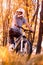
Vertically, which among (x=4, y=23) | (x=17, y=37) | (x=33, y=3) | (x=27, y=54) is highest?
(x=33, y=3)

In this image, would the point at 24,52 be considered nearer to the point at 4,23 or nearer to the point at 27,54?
the point at 27,54

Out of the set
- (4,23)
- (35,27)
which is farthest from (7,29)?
(35,27)

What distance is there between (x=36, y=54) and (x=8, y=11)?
0.57 metres

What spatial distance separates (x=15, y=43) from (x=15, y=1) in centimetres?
47

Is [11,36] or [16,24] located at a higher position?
[16,24]

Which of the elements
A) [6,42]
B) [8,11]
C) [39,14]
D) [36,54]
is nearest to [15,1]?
[8,11]

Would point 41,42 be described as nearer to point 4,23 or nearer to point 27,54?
point 27,54

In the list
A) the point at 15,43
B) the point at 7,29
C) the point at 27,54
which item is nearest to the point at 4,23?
the point at 7,29

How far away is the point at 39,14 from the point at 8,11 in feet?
1.14

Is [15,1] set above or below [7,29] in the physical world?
above

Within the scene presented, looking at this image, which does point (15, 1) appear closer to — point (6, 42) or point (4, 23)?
point (4, 23)

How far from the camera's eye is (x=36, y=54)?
247cm

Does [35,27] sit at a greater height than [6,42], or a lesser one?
greater

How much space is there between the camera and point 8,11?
8.30ft
